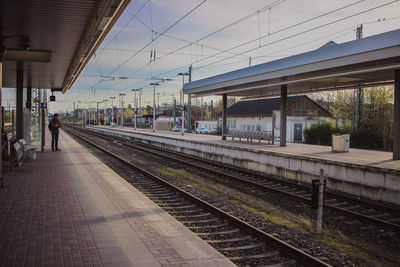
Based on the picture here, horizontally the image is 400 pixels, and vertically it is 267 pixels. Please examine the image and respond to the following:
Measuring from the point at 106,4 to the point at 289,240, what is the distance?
18.6 ft

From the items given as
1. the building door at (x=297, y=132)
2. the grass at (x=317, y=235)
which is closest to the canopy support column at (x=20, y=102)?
the grass at (x=317, y=235)

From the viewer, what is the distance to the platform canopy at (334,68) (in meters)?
10.6

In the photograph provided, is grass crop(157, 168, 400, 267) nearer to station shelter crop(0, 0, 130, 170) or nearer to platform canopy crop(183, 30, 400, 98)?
station shelter crop(0, 0, 130, 170)

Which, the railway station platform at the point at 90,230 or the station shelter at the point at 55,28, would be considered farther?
the station shelter at the point at 55,28

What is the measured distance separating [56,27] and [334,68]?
956 centimetres

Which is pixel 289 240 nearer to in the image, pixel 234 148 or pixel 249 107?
pixel 234 148


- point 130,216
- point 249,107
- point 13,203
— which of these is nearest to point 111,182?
point 13,203

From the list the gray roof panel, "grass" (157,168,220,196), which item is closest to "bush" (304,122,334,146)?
the gray roof panel

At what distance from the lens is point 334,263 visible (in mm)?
5113

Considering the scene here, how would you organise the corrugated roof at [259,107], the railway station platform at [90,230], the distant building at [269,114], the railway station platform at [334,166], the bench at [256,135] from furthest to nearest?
1. the corrugated roof at [259,107]
2. the distant building at [269,114]
3. the bench at [256,135]
4. the railway station platform at [334,166]
5. the railway station platform at [90,230]

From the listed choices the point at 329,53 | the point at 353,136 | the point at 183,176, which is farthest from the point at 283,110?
the point at 183,176

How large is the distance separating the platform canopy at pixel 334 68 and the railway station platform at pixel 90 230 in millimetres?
8294

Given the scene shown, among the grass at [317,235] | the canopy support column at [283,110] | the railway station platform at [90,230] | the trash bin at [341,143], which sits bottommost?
the grass at [317,235]

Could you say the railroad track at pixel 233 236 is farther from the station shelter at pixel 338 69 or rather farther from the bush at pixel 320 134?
the bush at pixel 320 134
